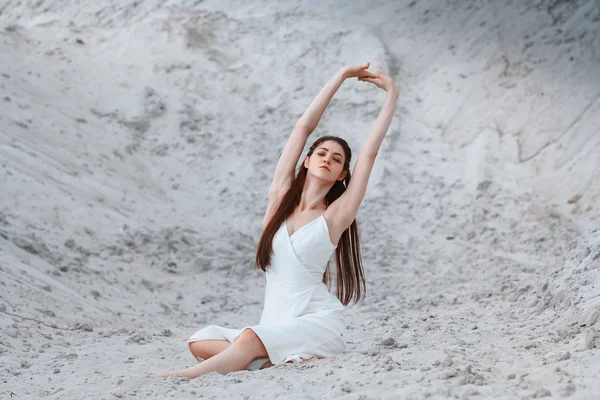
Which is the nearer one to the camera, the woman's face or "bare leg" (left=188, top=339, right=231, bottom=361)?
"bare leg" (left=188, top=339, right=231, bottom=361)

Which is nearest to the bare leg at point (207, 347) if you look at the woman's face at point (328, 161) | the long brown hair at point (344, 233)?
the long brown hair at point (344, 233)

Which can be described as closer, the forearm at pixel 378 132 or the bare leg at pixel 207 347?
the bare leg at pixel 207 347

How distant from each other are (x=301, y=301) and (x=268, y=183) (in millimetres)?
4768

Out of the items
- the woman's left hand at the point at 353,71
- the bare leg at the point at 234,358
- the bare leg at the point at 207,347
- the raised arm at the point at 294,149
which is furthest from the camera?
the woman's left hand at the point at 353,71

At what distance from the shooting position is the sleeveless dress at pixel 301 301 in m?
3.77

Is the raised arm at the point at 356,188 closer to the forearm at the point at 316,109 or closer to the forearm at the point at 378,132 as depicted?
the forearm at the point at 378,132

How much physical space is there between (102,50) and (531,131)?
469 cm

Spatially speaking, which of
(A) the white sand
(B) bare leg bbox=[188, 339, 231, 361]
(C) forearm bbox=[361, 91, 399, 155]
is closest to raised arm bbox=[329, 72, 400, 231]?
(C) forearm bbox=[361, 91, 399, 155]

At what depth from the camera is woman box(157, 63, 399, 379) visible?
3736 millimetres

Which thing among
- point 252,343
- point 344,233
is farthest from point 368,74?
point 252,343

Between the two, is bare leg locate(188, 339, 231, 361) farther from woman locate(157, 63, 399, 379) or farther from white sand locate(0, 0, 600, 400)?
white sand locate(0, 0, 600, 400)

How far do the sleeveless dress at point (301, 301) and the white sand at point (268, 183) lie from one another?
6.5 inches

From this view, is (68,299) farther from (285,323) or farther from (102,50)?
(102,50)

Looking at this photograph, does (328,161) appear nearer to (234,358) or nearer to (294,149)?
(294,149)
